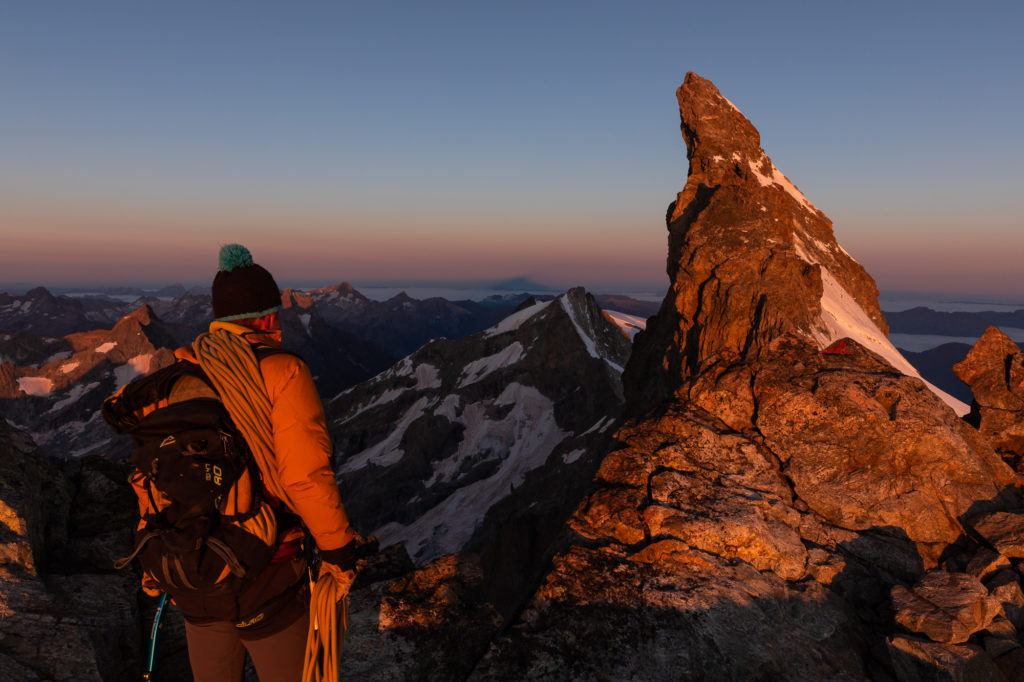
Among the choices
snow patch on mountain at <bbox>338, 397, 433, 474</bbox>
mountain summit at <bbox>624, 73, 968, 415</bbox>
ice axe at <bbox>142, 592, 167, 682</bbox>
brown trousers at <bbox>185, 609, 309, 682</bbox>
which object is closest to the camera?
brown trousers at <bbox>185, 609, 309, 682</bbox>

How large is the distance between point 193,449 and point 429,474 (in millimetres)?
111318

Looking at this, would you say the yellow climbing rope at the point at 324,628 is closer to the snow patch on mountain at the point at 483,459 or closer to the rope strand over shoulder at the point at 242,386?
the rope strand over shoulder at the point at 242,386

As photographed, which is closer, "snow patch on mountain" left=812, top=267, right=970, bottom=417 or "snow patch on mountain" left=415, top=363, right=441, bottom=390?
"snow patch on mountain" left=812, top=267, right=970, bottom=417

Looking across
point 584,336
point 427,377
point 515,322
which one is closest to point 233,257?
point 584,336

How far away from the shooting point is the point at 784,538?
901cm

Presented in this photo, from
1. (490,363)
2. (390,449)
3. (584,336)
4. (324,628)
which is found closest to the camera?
(324,628)

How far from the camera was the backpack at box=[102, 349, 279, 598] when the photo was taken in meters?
3.79

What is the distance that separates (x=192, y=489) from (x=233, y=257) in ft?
6.28

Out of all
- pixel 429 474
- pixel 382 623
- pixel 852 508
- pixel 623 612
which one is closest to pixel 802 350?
pixel 852 508

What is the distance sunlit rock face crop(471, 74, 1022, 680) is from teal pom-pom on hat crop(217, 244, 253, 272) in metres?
5.94

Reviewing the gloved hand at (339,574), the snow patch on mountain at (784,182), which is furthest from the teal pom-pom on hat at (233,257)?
the snow patch on mountain at (784,182)

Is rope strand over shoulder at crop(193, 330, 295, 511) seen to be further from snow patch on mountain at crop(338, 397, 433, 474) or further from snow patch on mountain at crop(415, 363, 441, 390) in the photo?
snow patch on mountain at crop(415, 363, 441, 390)

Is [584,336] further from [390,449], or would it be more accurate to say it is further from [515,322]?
[390,449]

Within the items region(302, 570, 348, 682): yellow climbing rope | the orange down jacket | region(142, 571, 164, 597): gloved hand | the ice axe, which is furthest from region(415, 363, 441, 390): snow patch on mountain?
the orange down jacket
